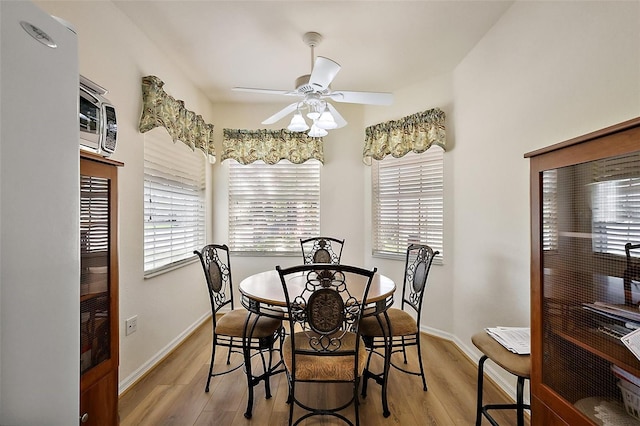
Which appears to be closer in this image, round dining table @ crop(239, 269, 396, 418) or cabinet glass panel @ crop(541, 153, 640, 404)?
cabinet glass panel @ crop(541, 153, 640, 404)

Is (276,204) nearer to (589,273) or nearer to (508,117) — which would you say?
(508,117)

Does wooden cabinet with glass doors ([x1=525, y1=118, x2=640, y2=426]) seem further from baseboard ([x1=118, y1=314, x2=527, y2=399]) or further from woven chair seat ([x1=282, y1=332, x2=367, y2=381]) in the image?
baseboard ([x1=118, y1=314, x2=527, y2=399])

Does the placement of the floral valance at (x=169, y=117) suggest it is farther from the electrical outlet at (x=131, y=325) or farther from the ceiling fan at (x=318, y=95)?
the electrical outlet at (x=131, y=325)

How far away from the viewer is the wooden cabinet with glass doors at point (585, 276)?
0.98 meters

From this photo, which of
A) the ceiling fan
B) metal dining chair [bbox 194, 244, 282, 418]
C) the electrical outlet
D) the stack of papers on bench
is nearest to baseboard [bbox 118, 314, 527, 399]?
the electrical outlet

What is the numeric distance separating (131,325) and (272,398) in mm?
1188

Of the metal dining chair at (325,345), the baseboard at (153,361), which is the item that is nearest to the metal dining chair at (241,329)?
the metal dining chair at (325,345)

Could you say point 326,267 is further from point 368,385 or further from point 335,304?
point 368,385

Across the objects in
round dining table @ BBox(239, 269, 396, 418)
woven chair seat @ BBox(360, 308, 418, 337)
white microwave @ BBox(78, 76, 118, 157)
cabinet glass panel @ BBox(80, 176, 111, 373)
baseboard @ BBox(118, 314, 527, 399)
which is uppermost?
white microwave @ BBox(78, 76, 118, 157)

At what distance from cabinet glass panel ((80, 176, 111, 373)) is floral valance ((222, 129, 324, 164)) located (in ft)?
8.10

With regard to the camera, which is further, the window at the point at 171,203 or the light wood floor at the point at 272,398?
the window at the point at 171,203

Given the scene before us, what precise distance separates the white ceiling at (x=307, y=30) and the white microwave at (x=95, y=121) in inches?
46.3

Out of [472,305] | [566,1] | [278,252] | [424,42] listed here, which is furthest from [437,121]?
[278,252]

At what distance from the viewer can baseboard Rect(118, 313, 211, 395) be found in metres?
2.26
